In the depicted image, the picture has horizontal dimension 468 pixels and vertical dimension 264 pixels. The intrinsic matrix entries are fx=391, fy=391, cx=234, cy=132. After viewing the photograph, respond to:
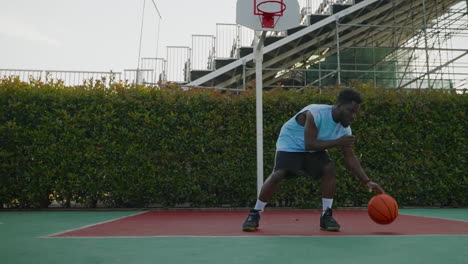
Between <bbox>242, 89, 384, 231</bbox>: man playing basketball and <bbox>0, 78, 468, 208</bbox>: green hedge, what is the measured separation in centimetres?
270

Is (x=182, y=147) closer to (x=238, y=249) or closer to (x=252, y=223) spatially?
(x=252, y=223)

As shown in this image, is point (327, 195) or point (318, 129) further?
point (327, 195)

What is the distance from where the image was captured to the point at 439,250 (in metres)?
2.65

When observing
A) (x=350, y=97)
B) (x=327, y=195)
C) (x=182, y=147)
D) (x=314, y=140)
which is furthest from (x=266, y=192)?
(x=182, y=147)

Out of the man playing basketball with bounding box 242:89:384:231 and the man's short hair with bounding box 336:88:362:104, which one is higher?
the man's short hair with bounding box 336:88:362:104

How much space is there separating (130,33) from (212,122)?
341 inches

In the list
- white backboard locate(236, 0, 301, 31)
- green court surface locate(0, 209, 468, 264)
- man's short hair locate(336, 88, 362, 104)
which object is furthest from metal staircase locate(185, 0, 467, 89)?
green court surface locate(0, 209, 468, 264)

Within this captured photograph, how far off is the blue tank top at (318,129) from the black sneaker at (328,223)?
66cm

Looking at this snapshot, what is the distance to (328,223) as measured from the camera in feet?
12.3

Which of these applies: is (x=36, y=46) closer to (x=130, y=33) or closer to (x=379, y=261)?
(x=130, y=33)

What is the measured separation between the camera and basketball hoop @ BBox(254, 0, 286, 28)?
5918 mm

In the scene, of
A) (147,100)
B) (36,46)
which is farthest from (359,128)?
(36,46)

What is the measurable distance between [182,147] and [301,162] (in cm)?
315

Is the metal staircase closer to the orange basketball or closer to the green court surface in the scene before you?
the orange basketball
